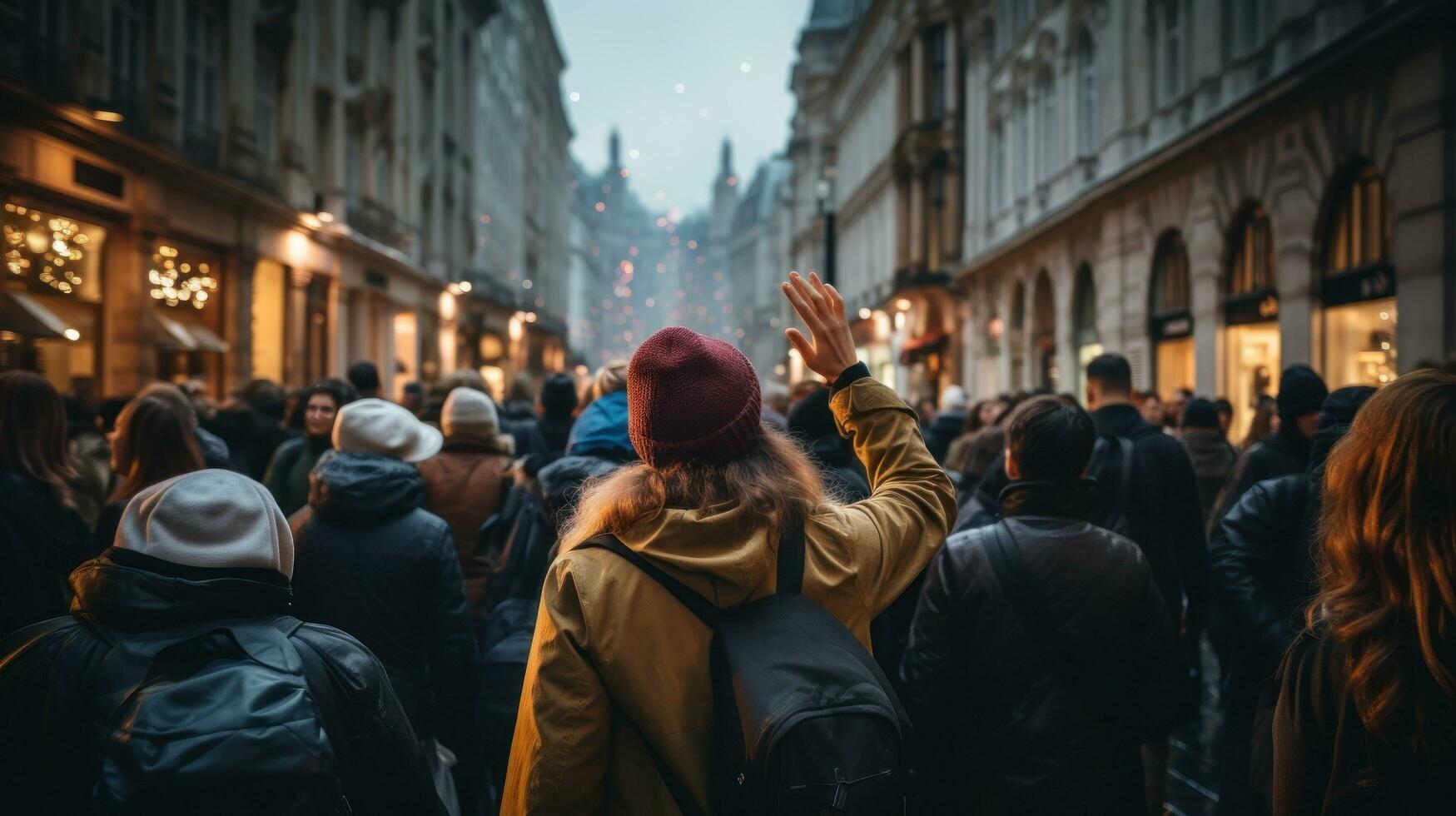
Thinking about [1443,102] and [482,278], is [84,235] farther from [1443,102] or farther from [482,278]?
[482,278]

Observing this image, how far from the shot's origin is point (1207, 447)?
296 inches

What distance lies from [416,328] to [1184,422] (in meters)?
29.1

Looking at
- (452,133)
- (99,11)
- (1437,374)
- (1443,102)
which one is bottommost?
(1437,374)

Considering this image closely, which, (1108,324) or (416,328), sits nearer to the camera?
(1108,324)

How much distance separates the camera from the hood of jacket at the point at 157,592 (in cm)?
198

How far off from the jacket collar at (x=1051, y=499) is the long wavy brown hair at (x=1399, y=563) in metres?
1.35

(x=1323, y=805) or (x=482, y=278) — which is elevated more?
(x=482, y=278)

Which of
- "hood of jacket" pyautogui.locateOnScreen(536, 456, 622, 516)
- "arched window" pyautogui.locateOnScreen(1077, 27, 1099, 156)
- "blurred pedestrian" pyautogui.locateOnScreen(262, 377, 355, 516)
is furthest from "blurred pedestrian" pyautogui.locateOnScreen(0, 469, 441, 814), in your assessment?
"arched window" pyautogui.locateOnScreen(1077, 27, 1099, 156)

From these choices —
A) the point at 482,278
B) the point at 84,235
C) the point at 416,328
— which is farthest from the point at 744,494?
the point at 482,278

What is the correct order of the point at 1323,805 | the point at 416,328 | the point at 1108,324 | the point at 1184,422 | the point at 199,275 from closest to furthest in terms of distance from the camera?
the point at 1323,805 < the point at 1184,422 < the point at 199,275 < the point at 1108,324 < the point at 416,328

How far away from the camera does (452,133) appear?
1505 inches

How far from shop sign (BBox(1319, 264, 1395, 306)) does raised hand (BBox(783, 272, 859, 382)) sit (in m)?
11.9

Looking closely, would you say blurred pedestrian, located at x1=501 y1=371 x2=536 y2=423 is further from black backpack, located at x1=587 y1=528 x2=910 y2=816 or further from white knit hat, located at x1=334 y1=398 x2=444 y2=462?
black backpack, located at x1=587 y1=528 x2=910 y2=816

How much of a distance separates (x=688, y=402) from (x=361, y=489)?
2172 mm
